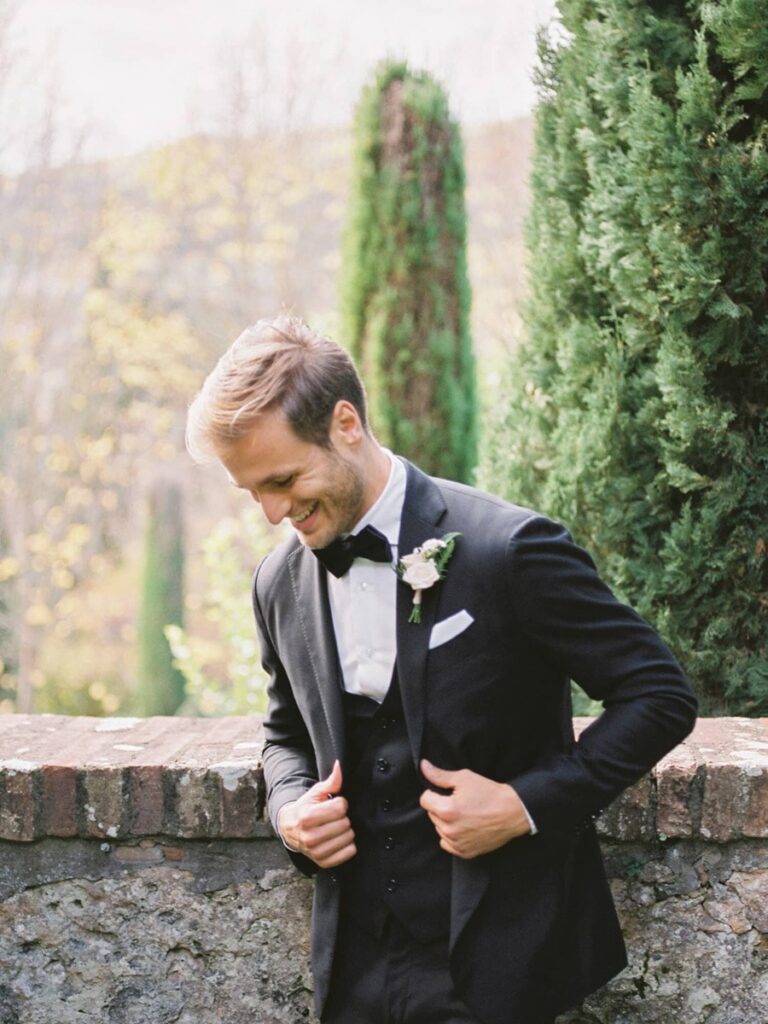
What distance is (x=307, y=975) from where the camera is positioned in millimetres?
2533

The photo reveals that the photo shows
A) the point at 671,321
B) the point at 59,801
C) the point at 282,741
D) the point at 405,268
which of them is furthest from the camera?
Result: the point at 405,268

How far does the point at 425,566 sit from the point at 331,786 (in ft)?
1.47

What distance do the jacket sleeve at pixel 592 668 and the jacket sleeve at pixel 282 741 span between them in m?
0.51

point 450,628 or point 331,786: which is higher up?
point 450,628

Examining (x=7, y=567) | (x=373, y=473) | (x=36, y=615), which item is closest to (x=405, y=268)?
(x=373, y=473)

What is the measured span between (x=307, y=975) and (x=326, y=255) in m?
16.9

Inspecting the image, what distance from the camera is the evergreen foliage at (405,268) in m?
8.67

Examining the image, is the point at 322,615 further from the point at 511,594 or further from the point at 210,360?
the point at 210,360

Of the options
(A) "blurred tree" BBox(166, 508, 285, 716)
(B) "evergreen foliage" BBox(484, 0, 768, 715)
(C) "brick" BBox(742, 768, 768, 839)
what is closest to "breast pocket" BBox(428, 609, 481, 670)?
(C) "brick" BBox(742, 768, 768, 839)

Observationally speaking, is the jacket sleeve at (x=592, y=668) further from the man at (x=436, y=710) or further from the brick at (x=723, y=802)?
the brick at (x=723, y=802)

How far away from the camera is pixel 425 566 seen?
74.6 inches

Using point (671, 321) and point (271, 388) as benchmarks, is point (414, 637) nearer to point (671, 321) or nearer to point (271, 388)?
point (271, 388)

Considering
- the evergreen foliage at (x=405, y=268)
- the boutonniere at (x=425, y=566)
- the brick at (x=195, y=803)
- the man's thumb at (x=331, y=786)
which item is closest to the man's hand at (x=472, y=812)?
the man's thumb at (x=331, y=786)

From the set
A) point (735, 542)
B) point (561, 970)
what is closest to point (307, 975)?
point (561, 970)
